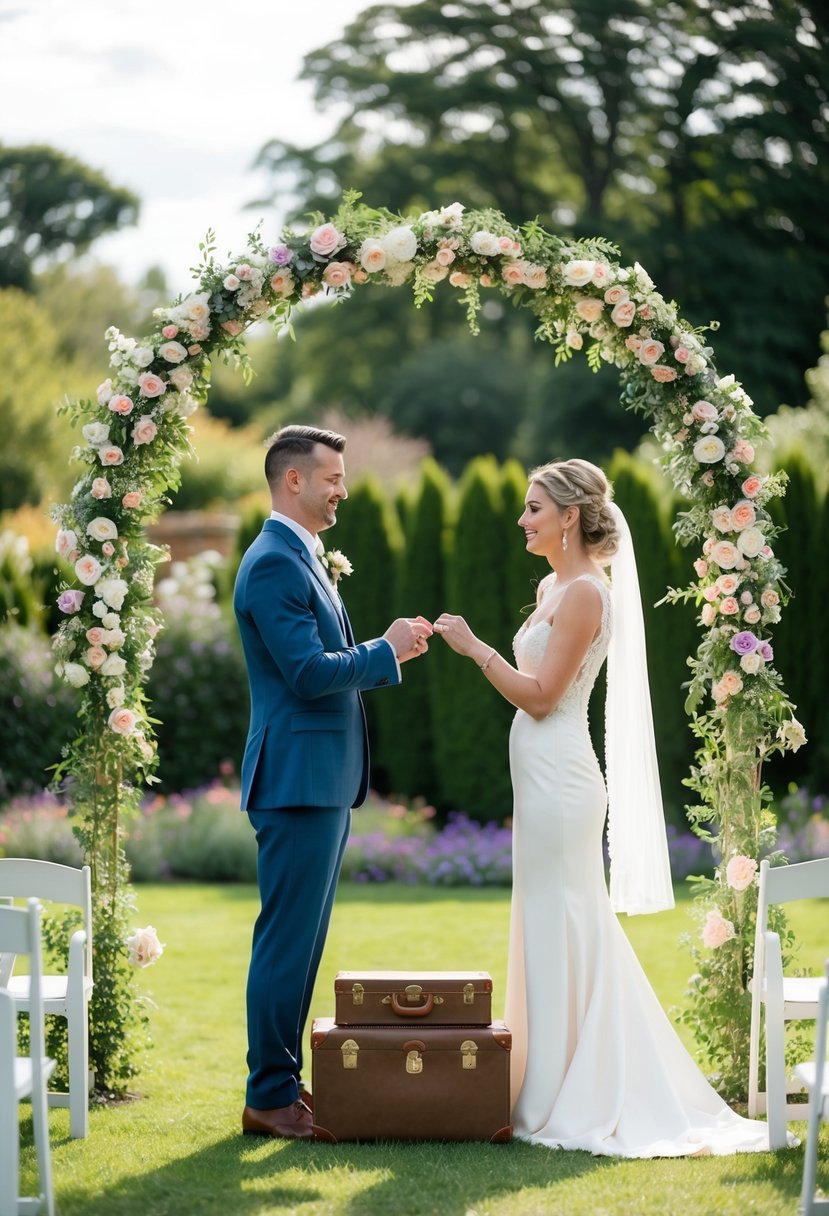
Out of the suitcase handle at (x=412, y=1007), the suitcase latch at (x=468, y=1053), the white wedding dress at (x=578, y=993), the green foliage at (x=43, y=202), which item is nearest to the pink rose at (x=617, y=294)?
the white wedding dress at (x=578, y=993)

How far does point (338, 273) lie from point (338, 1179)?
122 inches

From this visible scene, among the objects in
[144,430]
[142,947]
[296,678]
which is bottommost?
[142,947]

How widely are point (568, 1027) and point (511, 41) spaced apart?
24920 mm

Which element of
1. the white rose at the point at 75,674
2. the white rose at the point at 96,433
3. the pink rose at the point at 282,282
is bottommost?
the white rose at the point at 75,674

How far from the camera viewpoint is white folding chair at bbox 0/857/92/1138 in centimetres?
458

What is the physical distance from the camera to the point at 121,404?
5074mm

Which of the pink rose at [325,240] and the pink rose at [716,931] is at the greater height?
the pink rose at [325,240]

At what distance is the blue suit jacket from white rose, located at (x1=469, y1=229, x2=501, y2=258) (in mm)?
1305

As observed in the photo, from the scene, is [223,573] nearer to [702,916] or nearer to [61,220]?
[702,916]

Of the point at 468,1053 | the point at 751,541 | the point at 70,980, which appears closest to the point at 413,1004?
the point at 468,1053

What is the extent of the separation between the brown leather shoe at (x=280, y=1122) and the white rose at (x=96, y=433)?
249 centimetres

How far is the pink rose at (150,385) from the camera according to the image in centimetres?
507

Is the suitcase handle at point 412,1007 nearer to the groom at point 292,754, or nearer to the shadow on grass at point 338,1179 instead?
the groom at point 292,754

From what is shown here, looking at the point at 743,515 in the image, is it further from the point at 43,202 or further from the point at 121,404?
the point at 43,202
